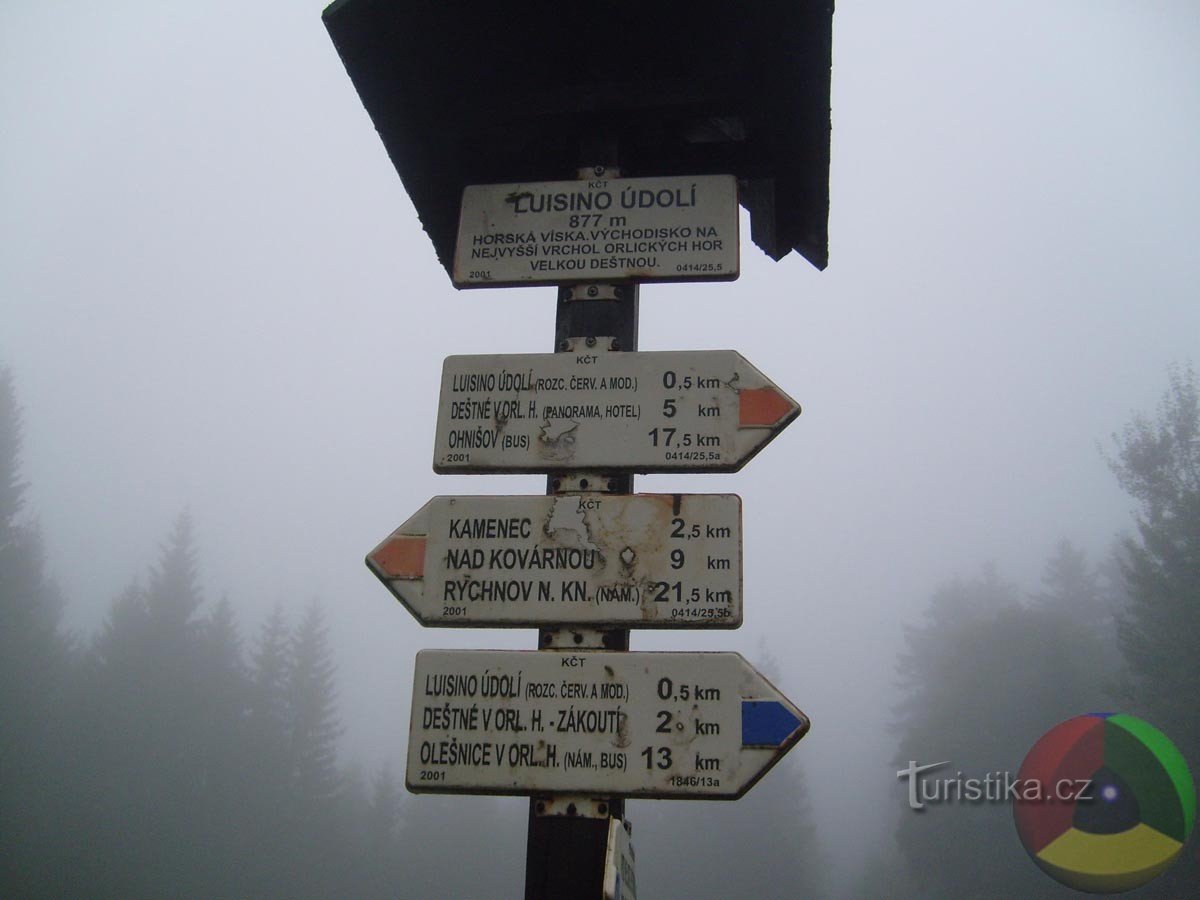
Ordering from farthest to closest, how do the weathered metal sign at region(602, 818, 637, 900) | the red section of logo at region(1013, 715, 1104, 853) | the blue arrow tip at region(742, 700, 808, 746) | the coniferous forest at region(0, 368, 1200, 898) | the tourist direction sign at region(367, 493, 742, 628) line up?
the coniferous forest at region(0, 368, 1200, 898), the red section of logo at region(1013, 715, 1104, 853), the tourist direction sign at region(367, 493, 742, 628), the blue arrow tip at region(742, 700, 808, 746), the weathered metal sign at region(602, 818, 637, 900)

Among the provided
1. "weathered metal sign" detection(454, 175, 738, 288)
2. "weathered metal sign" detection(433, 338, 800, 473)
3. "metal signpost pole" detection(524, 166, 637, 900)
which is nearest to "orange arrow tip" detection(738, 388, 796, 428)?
"weathered metal sign" detection(433, 338, 800, 473)

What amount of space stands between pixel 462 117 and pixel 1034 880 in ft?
133

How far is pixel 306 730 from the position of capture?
54188mm

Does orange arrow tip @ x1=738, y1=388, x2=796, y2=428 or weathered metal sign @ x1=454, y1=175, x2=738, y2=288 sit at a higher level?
weathered metal sign @ x1=454, y1=175, x2=738, y2=288

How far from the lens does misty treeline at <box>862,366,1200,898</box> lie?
96.5ft

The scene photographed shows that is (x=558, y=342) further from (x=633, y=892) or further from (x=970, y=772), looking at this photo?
(x=970, y=772)

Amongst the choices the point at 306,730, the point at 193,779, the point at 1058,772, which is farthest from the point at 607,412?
the point at 306,730

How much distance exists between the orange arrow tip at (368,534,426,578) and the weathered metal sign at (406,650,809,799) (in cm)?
40

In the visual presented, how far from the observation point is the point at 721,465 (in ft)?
9.90

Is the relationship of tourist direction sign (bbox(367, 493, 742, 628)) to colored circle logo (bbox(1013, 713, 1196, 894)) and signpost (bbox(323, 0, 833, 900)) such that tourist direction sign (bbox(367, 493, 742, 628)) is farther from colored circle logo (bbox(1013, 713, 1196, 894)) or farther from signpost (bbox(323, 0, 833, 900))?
colored circle logo (bbox(1013, 713, 1196, 894))

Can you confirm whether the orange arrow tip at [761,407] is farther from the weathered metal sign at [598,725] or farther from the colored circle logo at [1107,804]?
the colored circle logo at [1107,804]

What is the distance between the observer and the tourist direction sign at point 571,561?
2820mm

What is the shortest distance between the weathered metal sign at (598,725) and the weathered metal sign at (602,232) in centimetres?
163

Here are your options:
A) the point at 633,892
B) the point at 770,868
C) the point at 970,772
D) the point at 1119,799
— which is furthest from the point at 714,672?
the point at 770,868
